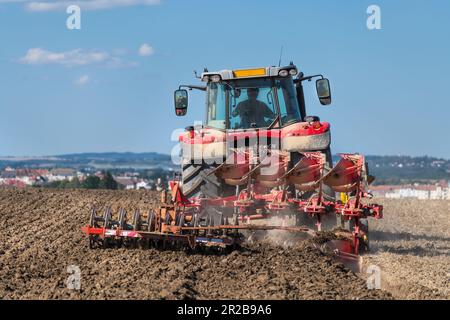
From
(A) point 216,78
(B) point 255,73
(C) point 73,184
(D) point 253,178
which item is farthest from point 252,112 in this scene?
(C) point 73,184

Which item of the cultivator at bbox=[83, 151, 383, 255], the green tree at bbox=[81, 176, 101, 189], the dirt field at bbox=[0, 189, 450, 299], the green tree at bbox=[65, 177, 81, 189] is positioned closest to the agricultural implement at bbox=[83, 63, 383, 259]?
the cultivator at bbox=[83, 151, 383, 255]

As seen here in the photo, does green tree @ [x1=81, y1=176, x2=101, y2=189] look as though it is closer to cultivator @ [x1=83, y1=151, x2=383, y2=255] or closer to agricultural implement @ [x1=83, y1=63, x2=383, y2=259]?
agricultural implement @ [x1=83, y1=63, x2=383, y2=259]

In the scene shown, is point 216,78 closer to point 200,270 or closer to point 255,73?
point 255,73

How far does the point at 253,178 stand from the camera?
33.8 ft

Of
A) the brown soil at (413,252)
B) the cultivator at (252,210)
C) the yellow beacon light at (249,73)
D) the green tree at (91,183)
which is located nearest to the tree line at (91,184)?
the green tree at (91,183)

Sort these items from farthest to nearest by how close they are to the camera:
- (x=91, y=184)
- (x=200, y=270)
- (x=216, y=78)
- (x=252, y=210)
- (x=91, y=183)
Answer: (x=91, y=183) < (x=91, y=184) < (x=216, y=78) < (x=252, y=210) < (x=200, y=270)

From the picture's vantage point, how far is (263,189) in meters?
11.3

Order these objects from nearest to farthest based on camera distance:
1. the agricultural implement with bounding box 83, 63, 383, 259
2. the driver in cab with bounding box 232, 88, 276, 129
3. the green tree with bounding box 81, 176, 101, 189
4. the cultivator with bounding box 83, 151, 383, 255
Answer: the cultivator with bounding box 83, 151, 383, 255 < the agricultural implement with bounding box 83, 63, 383, 259 < the driver in cab with bounding box 232, 88, 276, 129 < the green tree with bounding box 81, 176, 101, 189

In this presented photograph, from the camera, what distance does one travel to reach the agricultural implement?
9.52m

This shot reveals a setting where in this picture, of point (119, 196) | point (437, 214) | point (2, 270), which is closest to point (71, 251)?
point (2, 270)

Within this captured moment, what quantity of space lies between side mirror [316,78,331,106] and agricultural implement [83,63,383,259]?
0.01 m

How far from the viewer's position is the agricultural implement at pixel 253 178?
9.52 meters

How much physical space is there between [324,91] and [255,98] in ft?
2.94
